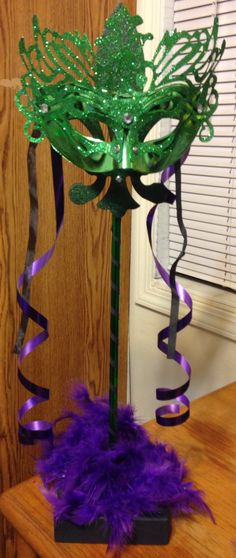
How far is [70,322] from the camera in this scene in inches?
53.4

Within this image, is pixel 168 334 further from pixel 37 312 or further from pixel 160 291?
pixel 160 291

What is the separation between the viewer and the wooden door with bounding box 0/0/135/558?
1093 millimetres

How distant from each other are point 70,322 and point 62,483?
2.17 feet

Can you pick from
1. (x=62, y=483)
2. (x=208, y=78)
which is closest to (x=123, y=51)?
(x=208, y=78)

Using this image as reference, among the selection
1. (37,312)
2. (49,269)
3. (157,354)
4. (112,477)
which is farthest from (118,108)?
(157,354)

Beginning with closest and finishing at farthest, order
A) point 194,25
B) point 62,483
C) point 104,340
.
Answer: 1. point 62,483
2. point 194,25
3. point 104,340

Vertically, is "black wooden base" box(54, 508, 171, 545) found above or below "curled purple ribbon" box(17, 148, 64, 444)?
below

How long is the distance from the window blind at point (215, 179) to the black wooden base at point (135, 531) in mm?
701

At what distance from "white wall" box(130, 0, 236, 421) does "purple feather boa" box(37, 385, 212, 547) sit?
455 mm

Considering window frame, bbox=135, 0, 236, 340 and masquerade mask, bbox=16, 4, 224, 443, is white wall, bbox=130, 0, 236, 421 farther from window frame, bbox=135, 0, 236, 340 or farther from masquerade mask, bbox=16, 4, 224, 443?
masquerade mask, bbox=16, 4, 224, 443

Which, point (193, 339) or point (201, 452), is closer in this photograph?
point (201, 452)

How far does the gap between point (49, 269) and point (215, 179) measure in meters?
0.46

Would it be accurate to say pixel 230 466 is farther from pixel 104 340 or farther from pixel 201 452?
pixel 104 340

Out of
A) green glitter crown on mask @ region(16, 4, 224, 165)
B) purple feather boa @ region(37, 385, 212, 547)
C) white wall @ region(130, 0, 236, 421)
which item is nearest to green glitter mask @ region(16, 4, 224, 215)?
green glitter crown on mask @ region(16, 4, 224, 165)
